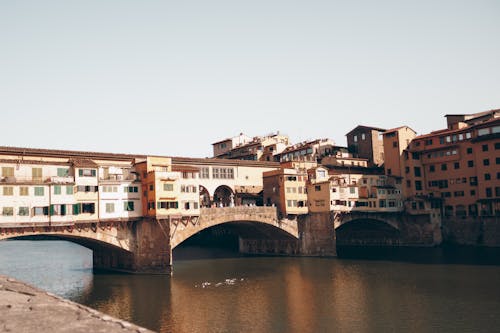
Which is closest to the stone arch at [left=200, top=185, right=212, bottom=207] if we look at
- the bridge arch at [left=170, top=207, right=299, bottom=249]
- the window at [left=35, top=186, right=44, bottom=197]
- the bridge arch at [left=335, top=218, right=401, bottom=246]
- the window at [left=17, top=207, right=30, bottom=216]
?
the bridge arch at [left=170, top=207, right=299, bottom=249]

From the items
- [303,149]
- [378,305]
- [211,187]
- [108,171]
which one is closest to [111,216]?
[108,171]

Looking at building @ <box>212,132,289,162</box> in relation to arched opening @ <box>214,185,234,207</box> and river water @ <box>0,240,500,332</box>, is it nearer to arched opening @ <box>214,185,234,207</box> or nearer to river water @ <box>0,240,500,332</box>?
arched opening @ <box>214,185,234,207</box>

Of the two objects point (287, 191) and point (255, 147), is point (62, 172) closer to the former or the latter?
point (287, 191)

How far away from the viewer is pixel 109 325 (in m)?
23.2

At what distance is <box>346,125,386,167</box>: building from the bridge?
52495 mm

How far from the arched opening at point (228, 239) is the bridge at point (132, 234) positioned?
12.8 meters

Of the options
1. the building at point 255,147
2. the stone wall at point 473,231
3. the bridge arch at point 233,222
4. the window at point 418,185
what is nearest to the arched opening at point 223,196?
the bridge arch at point 233,222

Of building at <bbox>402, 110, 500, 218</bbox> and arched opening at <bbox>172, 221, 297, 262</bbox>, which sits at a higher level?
building at <bbox>402, 110, 500, 218</bbox>

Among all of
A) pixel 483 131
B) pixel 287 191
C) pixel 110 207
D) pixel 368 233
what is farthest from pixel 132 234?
pixel 483 131

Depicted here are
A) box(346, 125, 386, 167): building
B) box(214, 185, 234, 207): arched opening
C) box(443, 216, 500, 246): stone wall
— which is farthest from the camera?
box(346, 125, 386, 167): building

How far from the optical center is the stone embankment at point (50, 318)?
22.7 meters

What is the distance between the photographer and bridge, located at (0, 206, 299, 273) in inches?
2416

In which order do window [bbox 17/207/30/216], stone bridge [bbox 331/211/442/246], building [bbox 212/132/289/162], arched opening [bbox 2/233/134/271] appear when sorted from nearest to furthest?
window [bbox 17/207/30/216]
arched opening [bbox 2/233/134/271]
stone bridge [bbox 331/211/442/246]
building [bbox 212/132/289/162]

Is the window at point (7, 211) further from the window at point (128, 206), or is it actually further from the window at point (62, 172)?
the window at point (128, 206)
